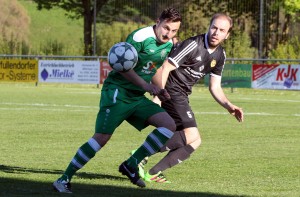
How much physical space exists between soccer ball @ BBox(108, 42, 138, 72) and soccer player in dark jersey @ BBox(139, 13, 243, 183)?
1.07 meters

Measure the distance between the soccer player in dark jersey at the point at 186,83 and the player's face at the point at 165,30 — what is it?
789 millimetres

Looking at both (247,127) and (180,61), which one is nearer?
(180,61)

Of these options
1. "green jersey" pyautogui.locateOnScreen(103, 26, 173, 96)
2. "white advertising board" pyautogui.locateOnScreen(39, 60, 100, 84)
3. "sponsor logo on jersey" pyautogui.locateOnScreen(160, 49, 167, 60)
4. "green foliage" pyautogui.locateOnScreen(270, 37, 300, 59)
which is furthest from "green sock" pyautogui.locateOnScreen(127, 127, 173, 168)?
"green foliage" pyautogui.locateOnScreen(270, 37, 300, 59)

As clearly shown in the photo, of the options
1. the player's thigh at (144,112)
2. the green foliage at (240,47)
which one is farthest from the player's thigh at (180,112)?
the green foliage at (240,47)

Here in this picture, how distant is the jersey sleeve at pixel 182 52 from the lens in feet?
33.3

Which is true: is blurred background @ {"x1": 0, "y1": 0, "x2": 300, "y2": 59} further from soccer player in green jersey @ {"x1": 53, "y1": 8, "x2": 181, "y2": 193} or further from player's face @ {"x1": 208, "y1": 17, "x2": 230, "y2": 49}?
soccer player in green jersey @ {"x1": 53, "y1": 8, "x2": 181, "y2": 193}

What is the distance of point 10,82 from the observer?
39.8 metres

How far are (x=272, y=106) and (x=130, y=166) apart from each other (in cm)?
1762

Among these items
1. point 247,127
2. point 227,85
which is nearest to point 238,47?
point 227,85

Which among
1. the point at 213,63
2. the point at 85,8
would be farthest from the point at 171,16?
the point at 85,8

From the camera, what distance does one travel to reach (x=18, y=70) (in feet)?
129

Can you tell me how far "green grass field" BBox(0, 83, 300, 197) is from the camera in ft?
31.3

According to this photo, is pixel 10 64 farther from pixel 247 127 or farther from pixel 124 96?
pixel 124 96

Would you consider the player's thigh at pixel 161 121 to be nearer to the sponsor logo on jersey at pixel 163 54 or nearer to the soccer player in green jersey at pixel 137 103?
the soccer player in green jersey at pixel 137 103
